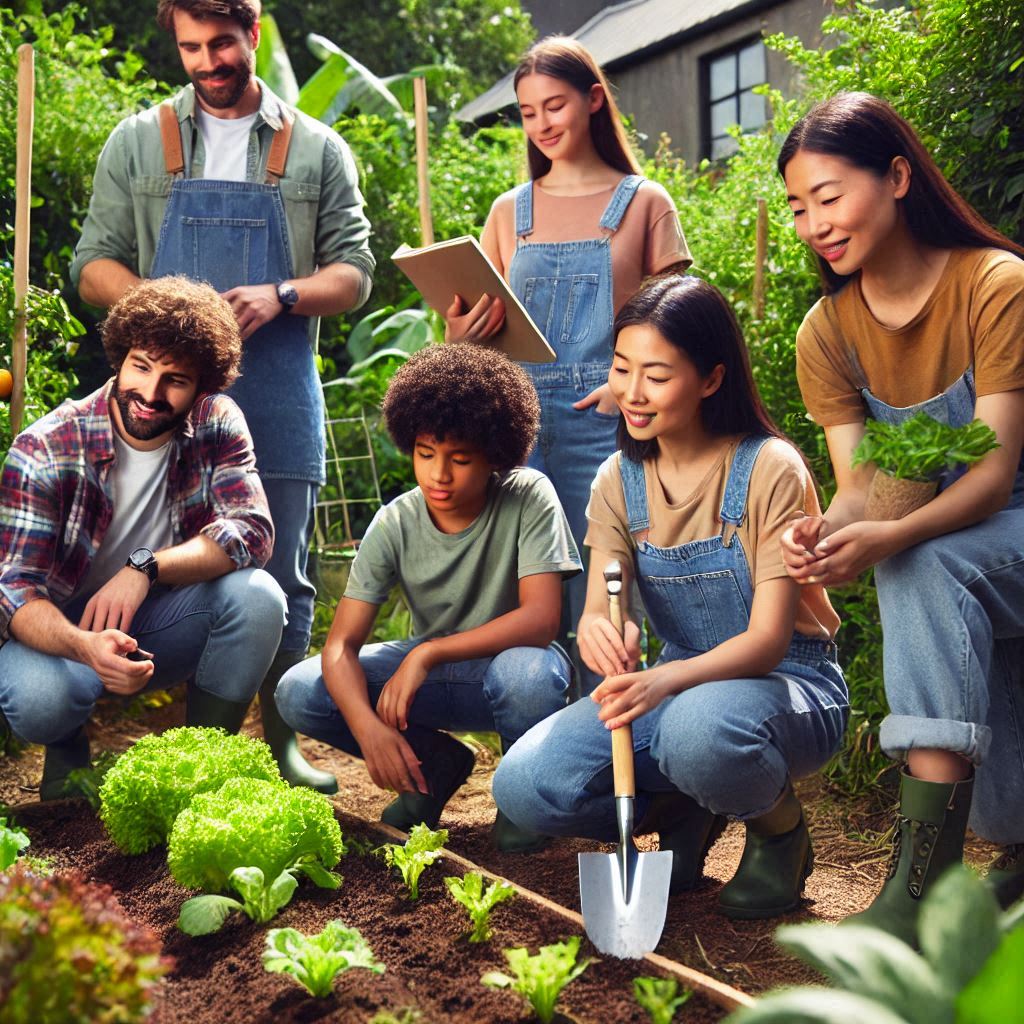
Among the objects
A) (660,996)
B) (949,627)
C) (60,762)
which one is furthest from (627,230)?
(660,996)

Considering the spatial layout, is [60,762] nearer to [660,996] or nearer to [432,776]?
[432,776]

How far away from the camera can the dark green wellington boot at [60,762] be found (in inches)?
126

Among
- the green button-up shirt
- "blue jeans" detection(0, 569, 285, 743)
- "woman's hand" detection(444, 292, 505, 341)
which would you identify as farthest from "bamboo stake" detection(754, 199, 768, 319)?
"blue jeans" detection(0, 569, 285, 743)

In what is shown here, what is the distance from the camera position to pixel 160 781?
2615mm

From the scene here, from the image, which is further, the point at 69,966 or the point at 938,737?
the point at 938,737

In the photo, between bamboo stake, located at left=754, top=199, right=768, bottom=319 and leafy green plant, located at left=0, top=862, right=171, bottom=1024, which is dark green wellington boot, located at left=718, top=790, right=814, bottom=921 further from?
bamboo stake, located at left=754, top=199, right=768, bottom=319

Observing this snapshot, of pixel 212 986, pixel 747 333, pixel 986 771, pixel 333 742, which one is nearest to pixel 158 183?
pixel 333 742

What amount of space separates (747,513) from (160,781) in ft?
4.27

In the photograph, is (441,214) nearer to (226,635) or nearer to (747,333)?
(747,333)

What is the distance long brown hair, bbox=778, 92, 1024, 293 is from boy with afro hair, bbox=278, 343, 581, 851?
930 millimetres

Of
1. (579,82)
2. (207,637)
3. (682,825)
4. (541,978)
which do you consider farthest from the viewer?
(579,82)

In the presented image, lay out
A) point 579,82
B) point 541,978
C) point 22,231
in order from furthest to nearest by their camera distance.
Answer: point 22,231, point 579,82, point 541,978

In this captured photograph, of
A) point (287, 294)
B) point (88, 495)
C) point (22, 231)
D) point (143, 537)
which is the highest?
point (22, 231)

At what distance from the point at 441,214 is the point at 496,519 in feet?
18.0
